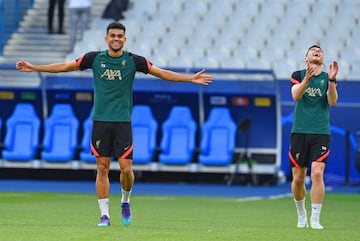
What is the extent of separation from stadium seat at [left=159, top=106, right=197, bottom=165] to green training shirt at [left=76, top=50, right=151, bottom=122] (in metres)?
14.1

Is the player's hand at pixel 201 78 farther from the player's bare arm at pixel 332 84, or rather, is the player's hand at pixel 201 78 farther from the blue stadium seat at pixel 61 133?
the blue stadium seat at pixel 61 133

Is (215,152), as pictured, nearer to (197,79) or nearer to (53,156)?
(53,156)

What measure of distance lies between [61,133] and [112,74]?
49.3ft

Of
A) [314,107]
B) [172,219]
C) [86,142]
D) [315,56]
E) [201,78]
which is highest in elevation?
A: [315,56]

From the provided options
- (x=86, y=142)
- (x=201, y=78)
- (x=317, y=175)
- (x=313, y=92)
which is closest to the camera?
(x=201, y=78)

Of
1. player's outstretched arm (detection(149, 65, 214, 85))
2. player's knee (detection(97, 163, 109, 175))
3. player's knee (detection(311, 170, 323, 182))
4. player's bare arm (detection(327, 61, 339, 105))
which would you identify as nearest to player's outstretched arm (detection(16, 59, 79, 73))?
player's outstretched arm (detection(149, 65, 214, 85))

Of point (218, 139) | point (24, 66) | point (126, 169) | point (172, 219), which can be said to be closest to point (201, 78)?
point (126, 169)

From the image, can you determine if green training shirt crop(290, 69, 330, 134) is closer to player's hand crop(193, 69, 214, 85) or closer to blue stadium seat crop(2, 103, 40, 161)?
player's hand crop(193, 69, 214, 85)

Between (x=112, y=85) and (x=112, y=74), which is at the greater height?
(x=112, y=74)

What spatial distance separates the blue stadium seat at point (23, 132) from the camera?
29047mm

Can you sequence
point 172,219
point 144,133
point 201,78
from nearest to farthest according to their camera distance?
point 201,78
point 172,219
point 144,133

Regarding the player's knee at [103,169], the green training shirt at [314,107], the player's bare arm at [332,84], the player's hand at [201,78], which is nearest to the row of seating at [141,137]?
the green training shirt at [314,107]

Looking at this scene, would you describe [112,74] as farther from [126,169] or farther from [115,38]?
[126,169]

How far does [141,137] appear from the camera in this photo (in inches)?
1126
